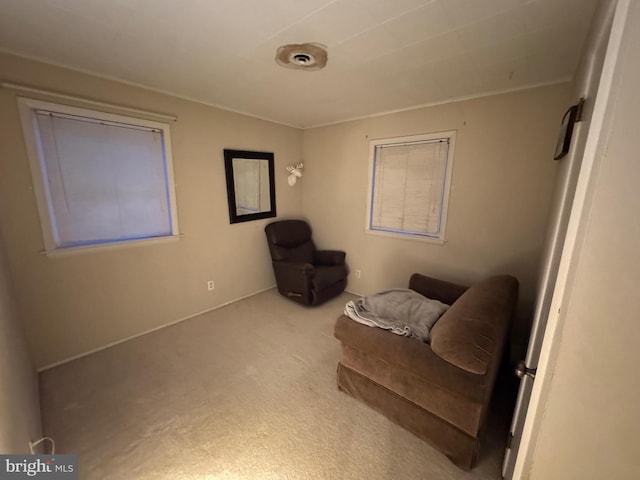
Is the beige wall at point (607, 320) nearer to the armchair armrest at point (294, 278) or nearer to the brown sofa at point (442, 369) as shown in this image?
the brown sofa at point (442, 369)

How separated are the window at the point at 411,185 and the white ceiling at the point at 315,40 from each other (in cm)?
57

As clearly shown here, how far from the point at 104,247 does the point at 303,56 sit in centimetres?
232

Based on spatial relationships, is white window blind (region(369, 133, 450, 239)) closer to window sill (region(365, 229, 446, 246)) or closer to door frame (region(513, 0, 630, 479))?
window sill (region(365, 229, 446, 246))

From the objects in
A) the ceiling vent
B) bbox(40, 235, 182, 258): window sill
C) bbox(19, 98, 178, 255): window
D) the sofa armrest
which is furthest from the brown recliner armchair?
the ceiling vent

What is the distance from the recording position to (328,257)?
3.52 meters

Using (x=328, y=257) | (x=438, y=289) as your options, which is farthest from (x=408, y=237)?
(x=328, y=257)

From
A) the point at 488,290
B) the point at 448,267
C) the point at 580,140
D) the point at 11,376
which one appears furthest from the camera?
the point at 448,267

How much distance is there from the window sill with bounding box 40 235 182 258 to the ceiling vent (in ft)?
6.61

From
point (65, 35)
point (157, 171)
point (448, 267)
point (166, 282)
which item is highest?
point (65, 35)

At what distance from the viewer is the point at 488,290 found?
1.62 m

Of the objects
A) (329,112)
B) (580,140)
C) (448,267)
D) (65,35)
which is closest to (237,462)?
(580,140)

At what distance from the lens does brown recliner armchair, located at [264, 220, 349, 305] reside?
120 inches

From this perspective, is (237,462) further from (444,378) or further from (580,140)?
(580,140)

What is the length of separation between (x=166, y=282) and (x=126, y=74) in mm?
1925
